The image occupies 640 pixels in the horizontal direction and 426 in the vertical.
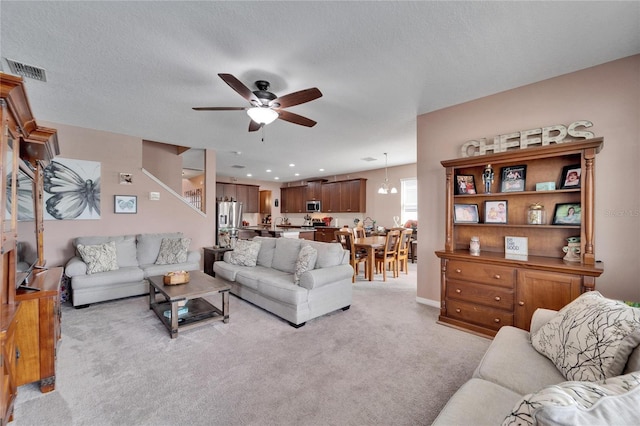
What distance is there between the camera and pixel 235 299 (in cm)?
405

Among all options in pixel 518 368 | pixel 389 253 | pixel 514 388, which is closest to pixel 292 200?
pixel 389 253

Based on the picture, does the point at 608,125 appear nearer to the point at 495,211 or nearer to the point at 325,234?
the point at 495,211

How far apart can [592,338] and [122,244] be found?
5486mm

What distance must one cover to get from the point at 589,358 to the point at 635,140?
7.81 feet

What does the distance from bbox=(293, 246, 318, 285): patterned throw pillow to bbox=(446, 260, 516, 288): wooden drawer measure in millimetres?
1601

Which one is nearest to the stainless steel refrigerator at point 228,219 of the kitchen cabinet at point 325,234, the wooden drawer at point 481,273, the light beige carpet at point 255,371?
the kitchen cabinet at point 325,234

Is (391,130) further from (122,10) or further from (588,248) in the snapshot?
(122,10)

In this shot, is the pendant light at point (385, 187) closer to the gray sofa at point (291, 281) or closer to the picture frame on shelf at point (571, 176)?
the gray sofa at point (291, 281)

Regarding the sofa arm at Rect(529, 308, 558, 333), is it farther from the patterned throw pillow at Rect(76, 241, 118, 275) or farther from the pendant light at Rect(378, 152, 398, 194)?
the patterned throw pillow at Rect(76, 241, 118, 275)

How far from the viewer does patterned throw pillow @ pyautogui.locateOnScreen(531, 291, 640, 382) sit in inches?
46.5

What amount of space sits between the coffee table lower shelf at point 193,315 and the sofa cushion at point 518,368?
2657 mm

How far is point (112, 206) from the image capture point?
4.65 m

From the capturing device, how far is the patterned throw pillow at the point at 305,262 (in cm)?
336

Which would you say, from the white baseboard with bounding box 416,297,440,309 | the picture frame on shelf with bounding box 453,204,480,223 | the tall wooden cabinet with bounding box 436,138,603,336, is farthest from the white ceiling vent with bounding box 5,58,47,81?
the white baseboard with bounding box 416,297,440,309
